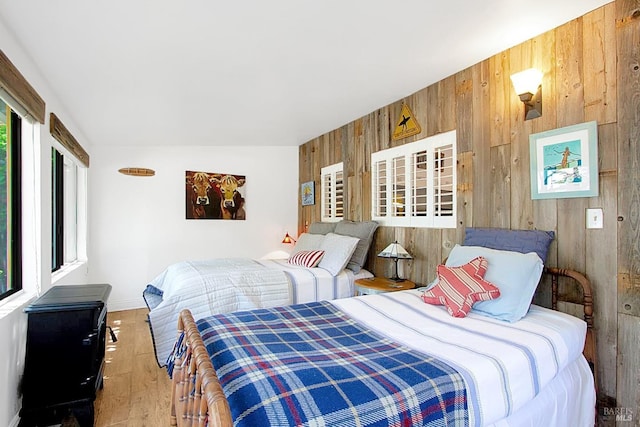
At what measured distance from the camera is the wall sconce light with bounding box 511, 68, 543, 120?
7.29ft

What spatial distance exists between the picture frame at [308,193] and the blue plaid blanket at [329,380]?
349cm

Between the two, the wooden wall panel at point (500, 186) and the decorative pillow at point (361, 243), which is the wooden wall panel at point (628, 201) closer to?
the wooden wall panel at point (500, 186)

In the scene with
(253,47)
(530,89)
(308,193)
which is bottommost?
(308,193)

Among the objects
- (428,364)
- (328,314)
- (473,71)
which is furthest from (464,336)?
(473,71)

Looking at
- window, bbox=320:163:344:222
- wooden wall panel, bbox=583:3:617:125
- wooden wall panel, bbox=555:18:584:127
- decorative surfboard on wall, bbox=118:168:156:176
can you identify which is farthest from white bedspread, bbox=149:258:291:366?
wooden wall panel, bbox=583:3:617:125

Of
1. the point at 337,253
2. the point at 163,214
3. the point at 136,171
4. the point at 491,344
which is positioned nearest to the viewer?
the point at 491,344

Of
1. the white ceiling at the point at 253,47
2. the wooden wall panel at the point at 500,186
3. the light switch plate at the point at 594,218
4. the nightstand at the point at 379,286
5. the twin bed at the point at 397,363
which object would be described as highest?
the white ceiling at the point at 253,47

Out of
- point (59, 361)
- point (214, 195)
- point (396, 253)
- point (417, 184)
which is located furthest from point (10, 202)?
point (417, 184)

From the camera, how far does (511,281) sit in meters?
1.92

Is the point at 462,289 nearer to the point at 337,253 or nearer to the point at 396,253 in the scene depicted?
the point at 396,253

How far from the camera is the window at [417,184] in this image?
2.91 metres

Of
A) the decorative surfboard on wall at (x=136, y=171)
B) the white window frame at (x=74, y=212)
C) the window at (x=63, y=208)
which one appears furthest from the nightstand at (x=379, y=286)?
the decorative surfboard on wall at (x=136, y=171)

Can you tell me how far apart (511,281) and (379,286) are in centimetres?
128

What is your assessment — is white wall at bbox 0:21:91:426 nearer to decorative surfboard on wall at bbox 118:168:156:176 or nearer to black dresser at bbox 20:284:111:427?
black dresser at bbox 20:284:111:427
